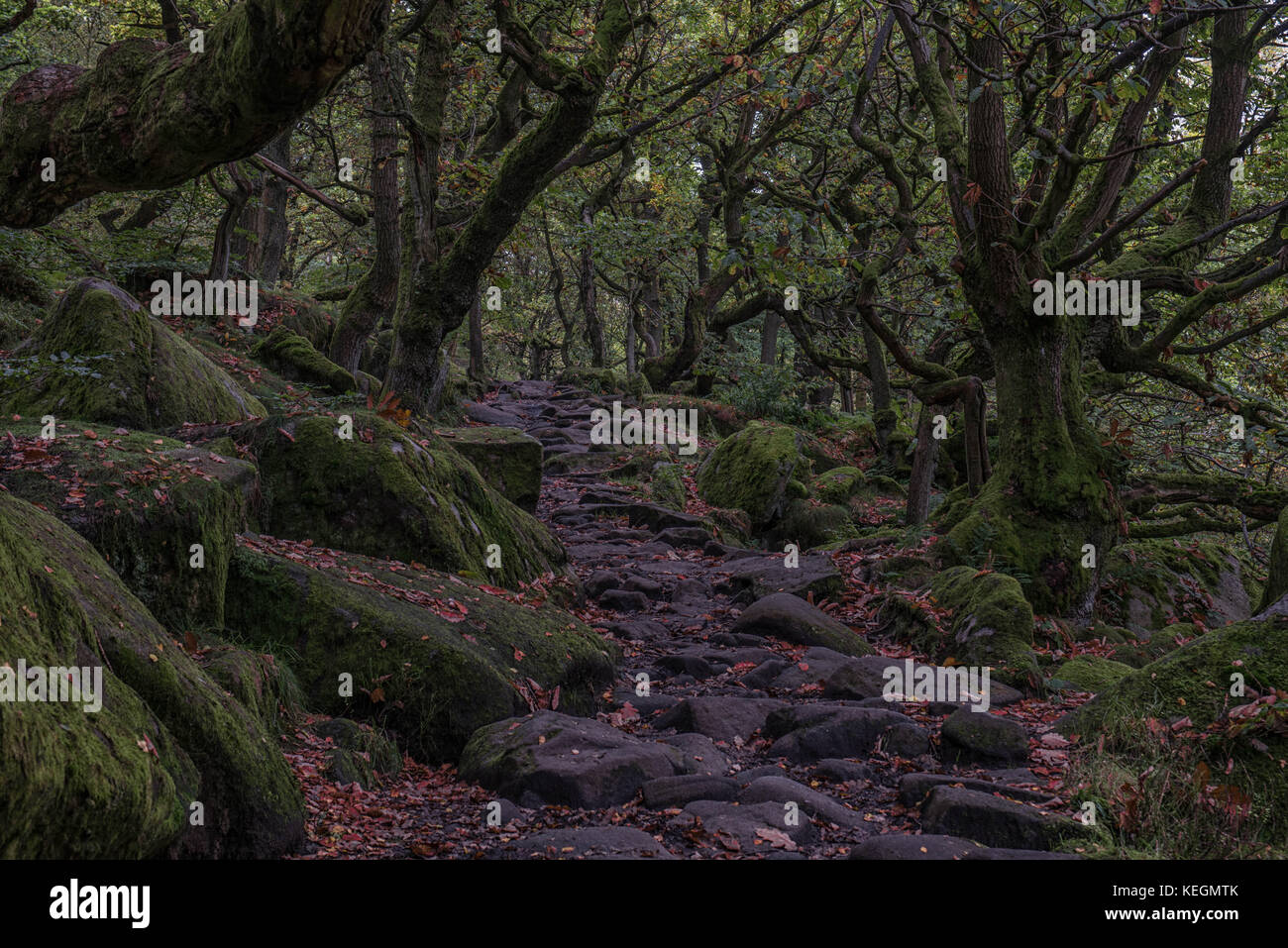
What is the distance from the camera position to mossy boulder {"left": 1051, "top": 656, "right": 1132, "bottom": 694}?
7648 mm

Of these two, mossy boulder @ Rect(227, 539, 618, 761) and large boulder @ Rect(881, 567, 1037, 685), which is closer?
mossy boulder @ Rect(227, 539, 618, 761)

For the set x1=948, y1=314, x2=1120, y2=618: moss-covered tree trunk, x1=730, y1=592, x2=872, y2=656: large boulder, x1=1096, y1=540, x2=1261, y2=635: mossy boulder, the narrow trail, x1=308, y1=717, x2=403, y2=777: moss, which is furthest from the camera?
x1=1096, y1=540, x2=1261, y2=635: mossy boulder

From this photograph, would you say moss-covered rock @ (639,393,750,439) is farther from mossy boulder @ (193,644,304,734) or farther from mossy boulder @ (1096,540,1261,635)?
mossy boulder @ (193,644,304,734)

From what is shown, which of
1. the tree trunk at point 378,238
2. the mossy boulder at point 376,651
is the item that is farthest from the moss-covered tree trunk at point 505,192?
the mossy boulder at point 376,651

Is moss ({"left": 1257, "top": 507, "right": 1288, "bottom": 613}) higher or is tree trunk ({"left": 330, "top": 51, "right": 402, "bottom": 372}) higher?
tree trunk ({"left": 330, "top": 51, "right": 402, "bottom": 372})

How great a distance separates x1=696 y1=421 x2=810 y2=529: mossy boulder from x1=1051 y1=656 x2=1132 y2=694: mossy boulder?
7.04m

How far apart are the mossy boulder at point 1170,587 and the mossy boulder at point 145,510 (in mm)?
9334

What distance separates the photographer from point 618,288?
27109 millimetres

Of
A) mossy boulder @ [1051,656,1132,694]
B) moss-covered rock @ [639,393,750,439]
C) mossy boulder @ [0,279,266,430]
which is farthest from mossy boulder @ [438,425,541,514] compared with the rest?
moss-covered rock @ [639,393,750,439]

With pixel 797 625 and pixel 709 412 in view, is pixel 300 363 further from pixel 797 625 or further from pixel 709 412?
pixel 709 412

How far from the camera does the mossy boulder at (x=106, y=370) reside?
7.11 m

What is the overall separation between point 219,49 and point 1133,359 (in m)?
10.3
